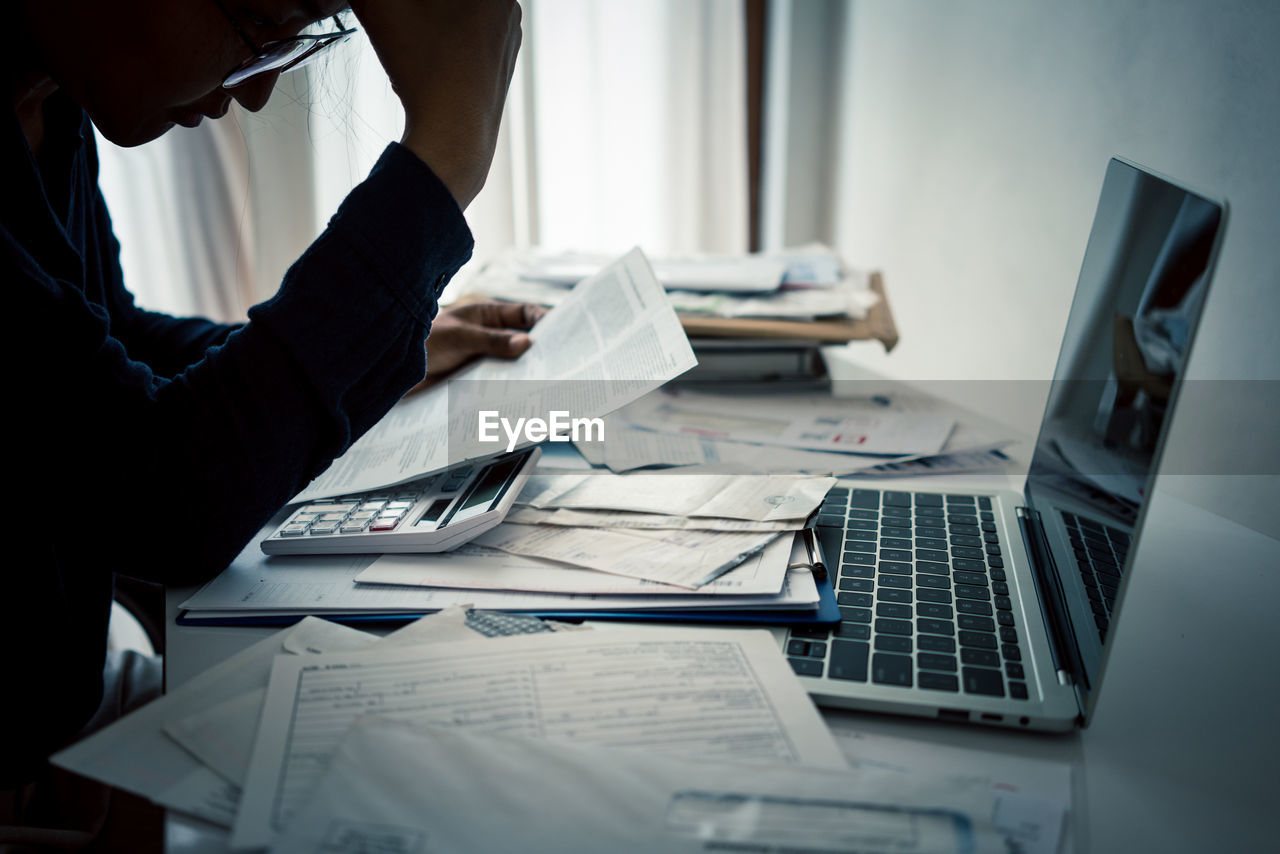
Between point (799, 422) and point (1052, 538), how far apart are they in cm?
38

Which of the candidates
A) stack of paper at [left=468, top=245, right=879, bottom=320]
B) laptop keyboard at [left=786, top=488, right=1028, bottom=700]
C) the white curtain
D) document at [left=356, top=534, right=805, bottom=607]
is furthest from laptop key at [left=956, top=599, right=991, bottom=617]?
the white curtain

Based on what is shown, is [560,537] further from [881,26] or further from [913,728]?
[881,26]

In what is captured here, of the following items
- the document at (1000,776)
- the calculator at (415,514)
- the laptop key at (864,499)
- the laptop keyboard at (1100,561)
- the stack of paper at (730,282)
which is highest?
the stack of paper at (730,282)

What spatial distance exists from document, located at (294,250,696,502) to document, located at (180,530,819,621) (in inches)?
4.7

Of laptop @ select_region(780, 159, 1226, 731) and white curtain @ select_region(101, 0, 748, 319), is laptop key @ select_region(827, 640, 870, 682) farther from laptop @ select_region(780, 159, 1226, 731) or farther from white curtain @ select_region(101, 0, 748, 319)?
white curtain @ select_region(101, 0, 748, 319)

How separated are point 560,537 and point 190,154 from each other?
1.73 meters

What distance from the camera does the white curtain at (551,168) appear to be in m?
1.92

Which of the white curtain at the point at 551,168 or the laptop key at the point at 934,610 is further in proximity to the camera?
the white curtain at the point at 551,168

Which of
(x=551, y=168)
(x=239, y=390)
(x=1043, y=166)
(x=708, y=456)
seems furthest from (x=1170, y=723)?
(x=551, y=168)

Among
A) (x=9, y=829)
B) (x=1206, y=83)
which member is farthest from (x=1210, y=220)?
(x=9, y=829)

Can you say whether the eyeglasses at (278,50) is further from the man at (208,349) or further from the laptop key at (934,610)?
the laptop key at (934,610)

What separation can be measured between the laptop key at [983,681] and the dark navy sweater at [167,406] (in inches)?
16.2

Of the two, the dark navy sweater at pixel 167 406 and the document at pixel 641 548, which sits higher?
the dark navy sweater at pixel 167 406

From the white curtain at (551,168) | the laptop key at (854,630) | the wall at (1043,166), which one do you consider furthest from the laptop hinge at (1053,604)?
the white curtain at (551,168)
